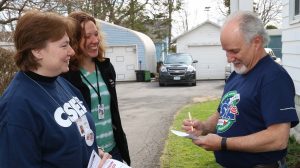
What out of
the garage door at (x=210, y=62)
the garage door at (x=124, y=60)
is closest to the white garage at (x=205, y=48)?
the garage door at (x=210, y=62)

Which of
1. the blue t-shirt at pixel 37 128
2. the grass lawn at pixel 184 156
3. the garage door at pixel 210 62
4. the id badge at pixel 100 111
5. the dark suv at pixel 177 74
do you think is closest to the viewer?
the blue t-shirt at pixel 37 128

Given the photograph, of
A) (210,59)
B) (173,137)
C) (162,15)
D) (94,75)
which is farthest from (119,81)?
(94,75)

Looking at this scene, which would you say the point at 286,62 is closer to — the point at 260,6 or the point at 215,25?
the point at 215,25

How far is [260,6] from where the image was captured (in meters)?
44.8

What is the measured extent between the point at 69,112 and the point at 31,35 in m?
0.49

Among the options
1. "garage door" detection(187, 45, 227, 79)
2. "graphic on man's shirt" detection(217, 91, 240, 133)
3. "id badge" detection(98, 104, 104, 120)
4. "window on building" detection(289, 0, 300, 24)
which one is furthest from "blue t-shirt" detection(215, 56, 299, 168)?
"garage door" detection(187, 45, 227, 79)

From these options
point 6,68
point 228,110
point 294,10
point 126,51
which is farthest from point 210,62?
point 228,110

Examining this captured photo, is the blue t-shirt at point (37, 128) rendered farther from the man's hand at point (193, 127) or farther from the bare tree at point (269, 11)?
the bare tree at point (269, 11)

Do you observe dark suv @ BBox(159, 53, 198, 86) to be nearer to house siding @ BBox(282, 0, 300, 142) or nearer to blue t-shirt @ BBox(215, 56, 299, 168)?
house siding @ BBox(282, 0, 300, 142)

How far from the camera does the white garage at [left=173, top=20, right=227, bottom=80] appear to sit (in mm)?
27214

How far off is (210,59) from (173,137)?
63.5 ft

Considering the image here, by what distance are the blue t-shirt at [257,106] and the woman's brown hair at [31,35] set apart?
1.31m

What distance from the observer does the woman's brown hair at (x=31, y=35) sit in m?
2.27

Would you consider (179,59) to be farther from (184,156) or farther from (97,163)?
(97,163)
